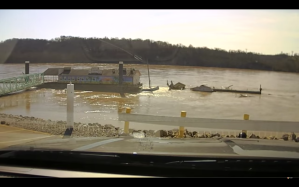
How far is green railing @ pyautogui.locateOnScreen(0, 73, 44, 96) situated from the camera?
17.3 meters

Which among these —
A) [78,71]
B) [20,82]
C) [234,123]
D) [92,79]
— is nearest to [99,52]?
[92,79]

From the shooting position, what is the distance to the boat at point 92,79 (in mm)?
A: 18656

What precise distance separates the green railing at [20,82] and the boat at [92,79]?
39 centimetres

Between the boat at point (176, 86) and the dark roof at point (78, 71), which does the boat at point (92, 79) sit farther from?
the boat at point (176, 86)

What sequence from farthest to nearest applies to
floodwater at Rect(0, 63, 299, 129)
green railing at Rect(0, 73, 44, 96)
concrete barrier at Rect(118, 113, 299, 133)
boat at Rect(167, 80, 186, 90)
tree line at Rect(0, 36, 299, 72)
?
1. boat at Rect(167, 80, 186, 90)
2. green railing at Rect(0, 73, 44, 96)
3. tree line at Rect(0, 36, 299, 72)
4. floodwater at Rect(0, 63, 299, 129)
5. concrete barrier at Rect(118, 113, 299, 133)

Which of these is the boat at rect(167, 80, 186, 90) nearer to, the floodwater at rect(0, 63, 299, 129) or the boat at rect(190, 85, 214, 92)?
the floodwater at rect(0, 63, 299, 129)

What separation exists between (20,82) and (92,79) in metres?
4.16

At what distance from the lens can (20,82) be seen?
60.2ft

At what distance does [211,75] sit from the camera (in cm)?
3906

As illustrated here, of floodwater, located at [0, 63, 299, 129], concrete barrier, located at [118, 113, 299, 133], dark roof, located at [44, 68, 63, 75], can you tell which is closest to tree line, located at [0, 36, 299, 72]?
dark roof, located at [44, 68, 63, 75]

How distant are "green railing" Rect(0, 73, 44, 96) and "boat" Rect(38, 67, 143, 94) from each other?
1.30 ft

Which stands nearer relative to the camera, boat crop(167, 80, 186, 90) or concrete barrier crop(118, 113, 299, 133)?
concrete barrier crop(118, 113, 299, 133)

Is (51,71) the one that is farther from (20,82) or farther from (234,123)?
(234,123)

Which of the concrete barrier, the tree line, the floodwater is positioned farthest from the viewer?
the tree line
